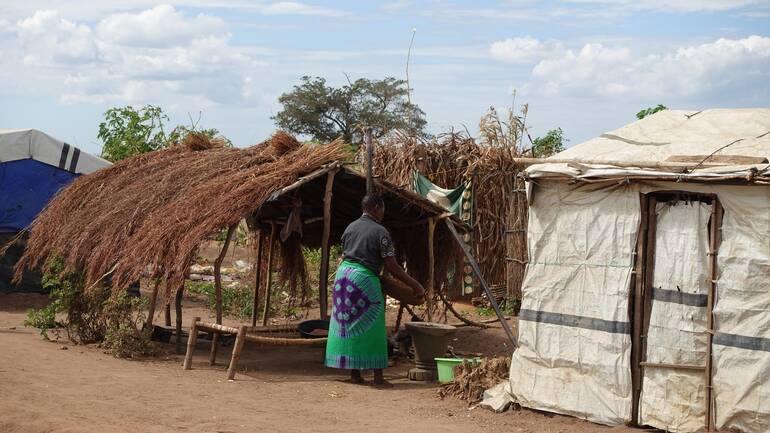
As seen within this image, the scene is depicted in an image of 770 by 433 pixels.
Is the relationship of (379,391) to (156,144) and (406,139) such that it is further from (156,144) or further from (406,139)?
(156,144)

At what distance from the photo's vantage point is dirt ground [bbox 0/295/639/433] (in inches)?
269

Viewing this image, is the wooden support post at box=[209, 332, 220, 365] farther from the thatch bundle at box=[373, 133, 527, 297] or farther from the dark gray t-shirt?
the thatch bundle at box=[373, 133, 527, 297]

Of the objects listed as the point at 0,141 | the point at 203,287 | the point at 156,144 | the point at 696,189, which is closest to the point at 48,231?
the point at 0,141

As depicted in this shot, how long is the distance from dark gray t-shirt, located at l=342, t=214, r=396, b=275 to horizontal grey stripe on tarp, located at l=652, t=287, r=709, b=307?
2459 millimetres

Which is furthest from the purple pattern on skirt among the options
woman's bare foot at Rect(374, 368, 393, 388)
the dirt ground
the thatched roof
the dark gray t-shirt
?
the thatched roof

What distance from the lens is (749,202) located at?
6473mm

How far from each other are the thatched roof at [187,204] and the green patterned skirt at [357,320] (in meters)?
1.31

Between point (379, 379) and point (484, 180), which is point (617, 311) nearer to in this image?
point (379, 379)

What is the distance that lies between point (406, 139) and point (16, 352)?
7293 millimetres

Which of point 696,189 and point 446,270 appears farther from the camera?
point 446,270

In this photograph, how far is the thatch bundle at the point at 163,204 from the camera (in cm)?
931

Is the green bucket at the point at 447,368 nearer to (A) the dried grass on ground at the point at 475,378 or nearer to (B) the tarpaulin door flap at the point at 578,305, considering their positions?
(A) the dried grass on ground at the point at 475,378

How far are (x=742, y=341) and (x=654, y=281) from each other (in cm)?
77

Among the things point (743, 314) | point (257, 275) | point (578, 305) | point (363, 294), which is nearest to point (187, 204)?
point (363, 294)
